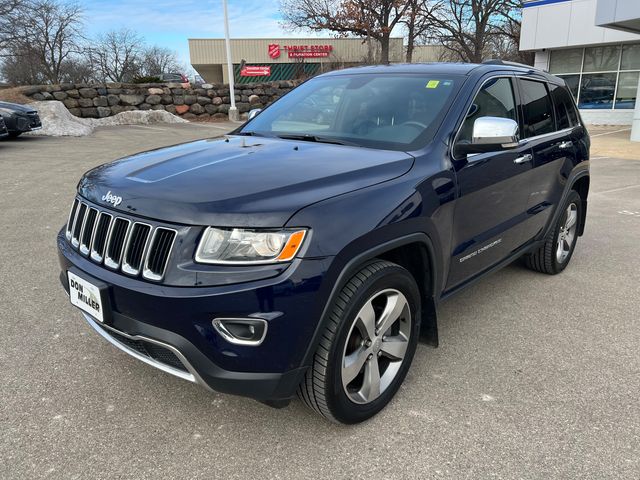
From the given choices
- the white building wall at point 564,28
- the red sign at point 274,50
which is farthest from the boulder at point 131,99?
the red sign at point 274,50

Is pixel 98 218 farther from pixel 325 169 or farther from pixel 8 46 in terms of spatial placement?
pixel 8 46

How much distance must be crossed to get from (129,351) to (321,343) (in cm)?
94

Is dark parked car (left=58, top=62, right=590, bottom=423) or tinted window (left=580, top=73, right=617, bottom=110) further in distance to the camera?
tinted window (left=580, top=73, right=617, bottom=110)

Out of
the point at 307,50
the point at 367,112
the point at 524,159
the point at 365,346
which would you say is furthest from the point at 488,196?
the point at 307,50

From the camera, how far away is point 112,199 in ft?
7.93

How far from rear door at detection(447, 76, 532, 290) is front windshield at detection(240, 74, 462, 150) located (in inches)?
8.6

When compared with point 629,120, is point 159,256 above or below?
above

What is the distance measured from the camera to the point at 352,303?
7.41 feet

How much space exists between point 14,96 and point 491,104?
19687 mm

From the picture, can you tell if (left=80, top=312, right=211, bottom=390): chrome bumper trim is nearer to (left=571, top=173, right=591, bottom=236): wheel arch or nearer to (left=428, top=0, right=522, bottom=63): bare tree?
(left=571, top=173, right=591, bottom=236): wheel arch

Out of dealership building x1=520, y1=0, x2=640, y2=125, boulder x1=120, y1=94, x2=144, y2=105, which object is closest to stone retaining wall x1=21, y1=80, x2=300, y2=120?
boulder x1=120, y1=94, x2=144, y2=105

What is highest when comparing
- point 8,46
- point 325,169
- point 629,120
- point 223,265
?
point 8,46

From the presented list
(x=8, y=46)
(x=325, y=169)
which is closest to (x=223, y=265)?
(x=325, y=169)

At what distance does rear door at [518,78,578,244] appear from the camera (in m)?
3.81
